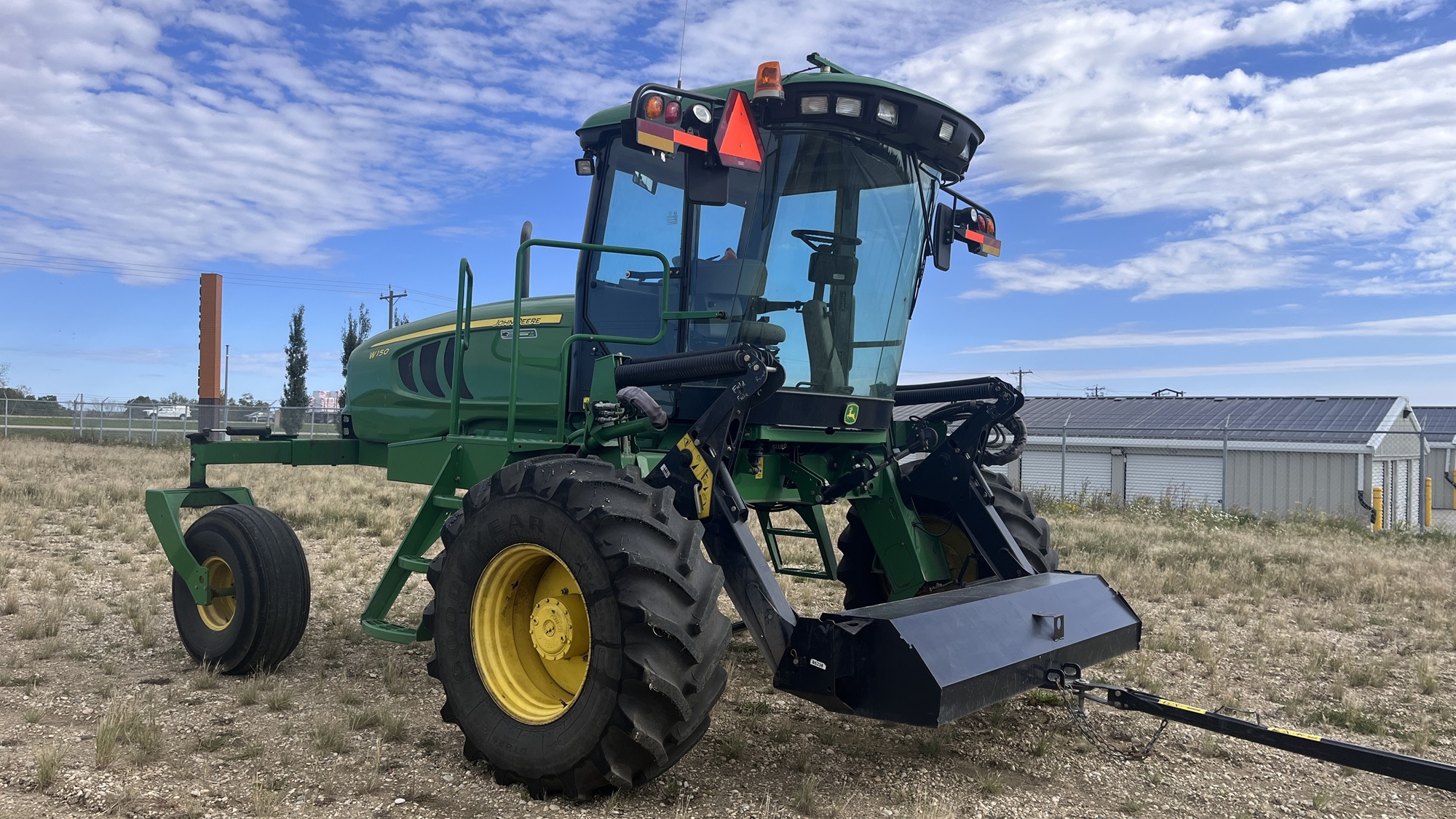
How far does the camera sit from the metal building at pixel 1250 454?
84.8 ft

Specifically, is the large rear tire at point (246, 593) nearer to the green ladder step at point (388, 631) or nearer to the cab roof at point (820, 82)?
the green ladder step at point (388, 631)

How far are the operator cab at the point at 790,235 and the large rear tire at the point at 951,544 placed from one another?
102 cm

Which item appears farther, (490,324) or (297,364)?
(297,364)

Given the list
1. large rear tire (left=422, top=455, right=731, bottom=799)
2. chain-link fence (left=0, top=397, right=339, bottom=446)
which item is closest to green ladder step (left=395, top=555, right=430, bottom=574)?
large rear tire (left=422, top=455, right=731, bottom=799)

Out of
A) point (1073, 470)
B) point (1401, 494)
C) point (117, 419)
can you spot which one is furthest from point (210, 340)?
point (1401, 494)

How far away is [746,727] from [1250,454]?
26154 millimetres

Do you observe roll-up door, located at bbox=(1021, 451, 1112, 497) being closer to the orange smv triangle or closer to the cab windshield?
the cab windshield

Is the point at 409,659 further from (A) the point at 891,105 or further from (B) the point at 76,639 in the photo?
(A) the point at 891,105

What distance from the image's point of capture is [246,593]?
618 centimetres

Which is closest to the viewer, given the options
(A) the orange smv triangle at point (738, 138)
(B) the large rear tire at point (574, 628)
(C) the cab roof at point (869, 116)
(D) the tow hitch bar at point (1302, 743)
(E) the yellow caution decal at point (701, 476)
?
(D) the tow hitch bar at point (1302, 743)

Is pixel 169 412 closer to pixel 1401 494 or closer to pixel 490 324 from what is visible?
pixel 490 324

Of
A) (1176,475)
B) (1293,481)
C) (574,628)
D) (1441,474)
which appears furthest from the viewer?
(1441,474)

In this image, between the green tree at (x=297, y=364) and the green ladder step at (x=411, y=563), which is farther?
the green tree at (x=297, y=364)

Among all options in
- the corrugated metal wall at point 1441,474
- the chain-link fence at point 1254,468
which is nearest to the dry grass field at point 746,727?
the chain-link fence at point 1254,468
